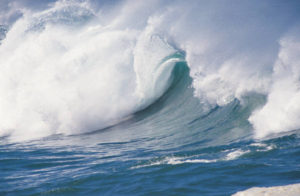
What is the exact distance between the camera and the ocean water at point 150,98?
5656 mm

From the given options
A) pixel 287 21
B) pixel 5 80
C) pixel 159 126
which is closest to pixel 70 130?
pixel 159 126

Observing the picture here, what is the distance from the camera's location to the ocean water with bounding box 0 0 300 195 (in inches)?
223

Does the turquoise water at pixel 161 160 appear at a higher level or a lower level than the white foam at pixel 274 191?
higher

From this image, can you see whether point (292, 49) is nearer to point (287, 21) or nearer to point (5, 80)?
point (287, 21)

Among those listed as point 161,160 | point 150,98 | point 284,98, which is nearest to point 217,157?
point 161,160

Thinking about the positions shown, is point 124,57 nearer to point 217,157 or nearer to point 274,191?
point 217,157

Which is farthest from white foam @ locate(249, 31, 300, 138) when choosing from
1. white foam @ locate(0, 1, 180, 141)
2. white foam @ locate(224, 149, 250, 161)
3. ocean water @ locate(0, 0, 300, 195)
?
white foam @ locate(0, 1, 180, 141)

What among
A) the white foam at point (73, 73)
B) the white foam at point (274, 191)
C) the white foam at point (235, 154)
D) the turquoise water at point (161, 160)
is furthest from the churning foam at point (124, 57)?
the white foam at point (274, 191)

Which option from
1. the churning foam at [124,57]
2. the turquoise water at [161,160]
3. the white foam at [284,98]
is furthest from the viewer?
the churning foam at [124,57]

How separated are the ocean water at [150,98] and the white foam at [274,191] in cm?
31

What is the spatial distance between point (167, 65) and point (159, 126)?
Result: 420cm

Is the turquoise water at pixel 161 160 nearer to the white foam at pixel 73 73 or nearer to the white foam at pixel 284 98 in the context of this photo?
the white foam at pixel 284 98

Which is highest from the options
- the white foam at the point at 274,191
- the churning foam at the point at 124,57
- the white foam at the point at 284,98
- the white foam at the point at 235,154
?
the churning foam at the point at 124,57

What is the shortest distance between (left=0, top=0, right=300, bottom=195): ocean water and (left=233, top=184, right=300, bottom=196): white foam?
31cm
